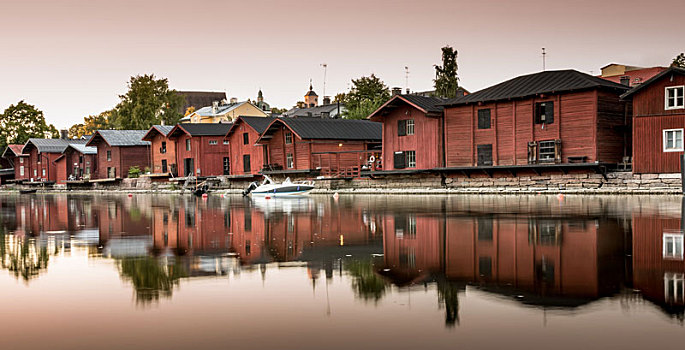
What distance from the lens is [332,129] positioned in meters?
65.9

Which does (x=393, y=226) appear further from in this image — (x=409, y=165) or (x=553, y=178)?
(x=409, y=165)

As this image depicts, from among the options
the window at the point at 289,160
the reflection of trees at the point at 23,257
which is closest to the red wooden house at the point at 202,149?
the window at the point at 289,160

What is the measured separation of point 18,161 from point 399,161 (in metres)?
83.8

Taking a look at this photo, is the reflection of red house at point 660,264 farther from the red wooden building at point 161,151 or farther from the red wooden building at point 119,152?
the red wooden building at point 119,152

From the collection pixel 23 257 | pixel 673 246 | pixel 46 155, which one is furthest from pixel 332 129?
pixel 46 155

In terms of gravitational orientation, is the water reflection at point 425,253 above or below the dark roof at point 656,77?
below

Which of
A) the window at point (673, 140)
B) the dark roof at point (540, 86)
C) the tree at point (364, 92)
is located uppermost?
the tree at point (364, 92)

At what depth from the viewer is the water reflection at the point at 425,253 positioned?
32.2 feet

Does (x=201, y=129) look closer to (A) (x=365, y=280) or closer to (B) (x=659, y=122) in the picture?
(B) (x=659, y=122)

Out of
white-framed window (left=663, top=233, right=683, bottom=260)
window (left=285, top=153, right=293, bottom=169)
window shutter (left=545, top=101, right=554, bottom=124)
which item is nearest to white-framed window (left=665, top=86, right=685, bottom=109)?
window shutter (left=545, top=101, right=554, bottom=124)

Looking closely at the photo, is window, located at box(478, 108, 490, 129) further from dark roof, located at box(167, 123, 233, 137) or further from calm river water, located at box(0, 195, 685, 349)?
dark roof, located at box(167, 123, 233, 137)

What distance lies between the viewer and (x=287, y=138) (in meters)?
67.3

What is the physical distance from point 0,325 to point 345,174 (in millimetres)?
53709

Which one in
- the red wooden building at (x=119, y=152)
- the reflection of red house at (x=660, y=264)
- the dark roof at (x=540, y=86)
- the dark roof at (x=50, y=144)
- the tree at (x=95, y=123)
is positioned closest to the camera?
the reflection of red house at (x=660, y=264)
